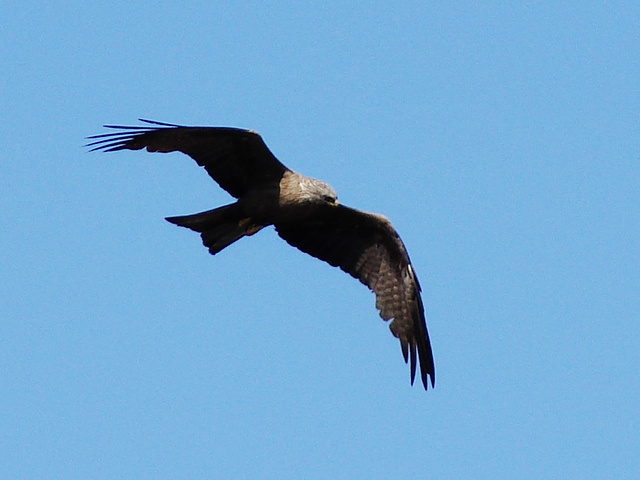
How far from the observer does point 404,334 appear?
39.7ft

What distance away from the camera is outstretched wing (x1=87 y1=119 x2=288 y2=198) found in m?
11.0

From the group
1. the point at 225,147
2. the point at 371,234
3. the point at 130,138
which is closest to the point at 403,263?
the point at 371,234

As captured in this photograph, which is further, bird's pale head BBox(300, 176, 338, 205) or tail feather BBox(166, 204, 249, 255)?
tail feather BBox(166, 204, 249, 255)

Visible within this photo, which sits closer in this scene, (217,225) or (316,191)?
(316,191)

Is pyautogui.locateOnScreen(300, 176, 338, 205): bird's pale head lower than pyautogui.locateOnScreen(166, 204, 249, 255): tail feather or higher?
higher

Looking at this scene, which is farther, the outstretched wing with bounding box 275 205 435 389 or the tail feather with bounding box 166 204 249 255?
the outstretched wing with bounding box 275 205 435 389

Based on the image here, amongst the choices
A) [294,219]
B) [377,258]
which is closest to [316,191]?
[294,219]

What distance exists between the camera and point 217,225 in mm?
11453

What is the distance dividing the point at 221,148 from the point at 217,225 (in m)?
0.76

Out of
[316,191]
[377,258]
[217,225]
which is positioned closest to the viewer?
[316,191]

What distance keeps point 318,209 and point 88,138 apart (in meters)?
2.19

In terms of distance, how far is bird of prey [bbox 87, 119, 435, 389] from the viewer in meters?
11.0

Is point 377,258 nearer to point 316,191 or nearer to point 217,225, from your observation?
point 316,191

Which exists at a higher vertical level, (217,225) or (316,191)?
(316,191)
